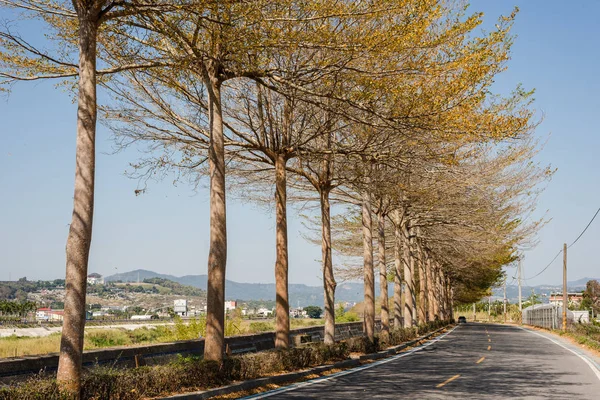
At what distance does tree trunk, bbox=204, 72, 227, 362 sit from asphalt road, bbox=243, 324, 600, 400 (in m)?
1.55

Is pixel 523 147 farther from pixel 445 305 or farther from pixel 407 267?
pixel 445 305

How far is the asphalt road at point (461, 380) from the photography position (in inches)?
487

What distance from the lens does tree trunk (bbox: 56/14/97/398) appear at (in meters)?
9.16

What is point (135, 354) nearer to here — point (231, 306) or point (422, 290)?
point (422, 290)

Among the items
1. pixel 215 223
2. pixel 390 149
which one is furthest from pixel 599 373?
pixel 215 223

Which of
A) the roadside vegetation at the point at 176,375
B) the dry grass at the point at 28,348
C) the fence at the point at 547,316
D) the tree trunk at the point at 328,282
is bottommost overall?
the fence at the point at 547,316

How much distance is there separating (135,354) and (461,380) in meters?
7.18

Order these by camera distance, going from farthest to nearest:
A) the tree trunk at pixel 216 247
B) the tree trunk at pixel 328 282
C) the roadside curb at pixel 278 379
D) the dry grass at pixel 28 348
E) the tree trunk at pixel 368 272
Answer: the tree trunk at pixel 368 272, the dry grass at pixel 28 348, the tree trunk at pixel 328 282, the tree trunk at pixel 216 247, the roadside curb at pixel 278 379

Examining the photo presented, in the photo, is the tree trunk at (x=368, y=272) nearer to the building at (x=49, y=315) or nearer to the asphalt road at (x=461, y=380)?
the asphalt road at (x=461, y=380)

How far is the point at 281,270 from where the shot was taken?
1748 cm

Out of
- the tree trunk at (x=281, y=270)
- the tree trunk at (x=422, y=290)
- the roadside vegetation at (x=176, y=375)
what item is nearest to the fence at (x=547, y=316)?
the tree trunk at (x=422, y=290)

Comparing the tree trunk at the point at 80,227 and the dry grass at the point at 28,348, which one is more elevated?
the tree trunk at the point at 80,227

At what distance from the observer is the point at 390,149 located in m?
18.3

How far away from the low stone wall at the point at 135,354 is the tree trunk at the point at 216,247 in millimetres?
1727
